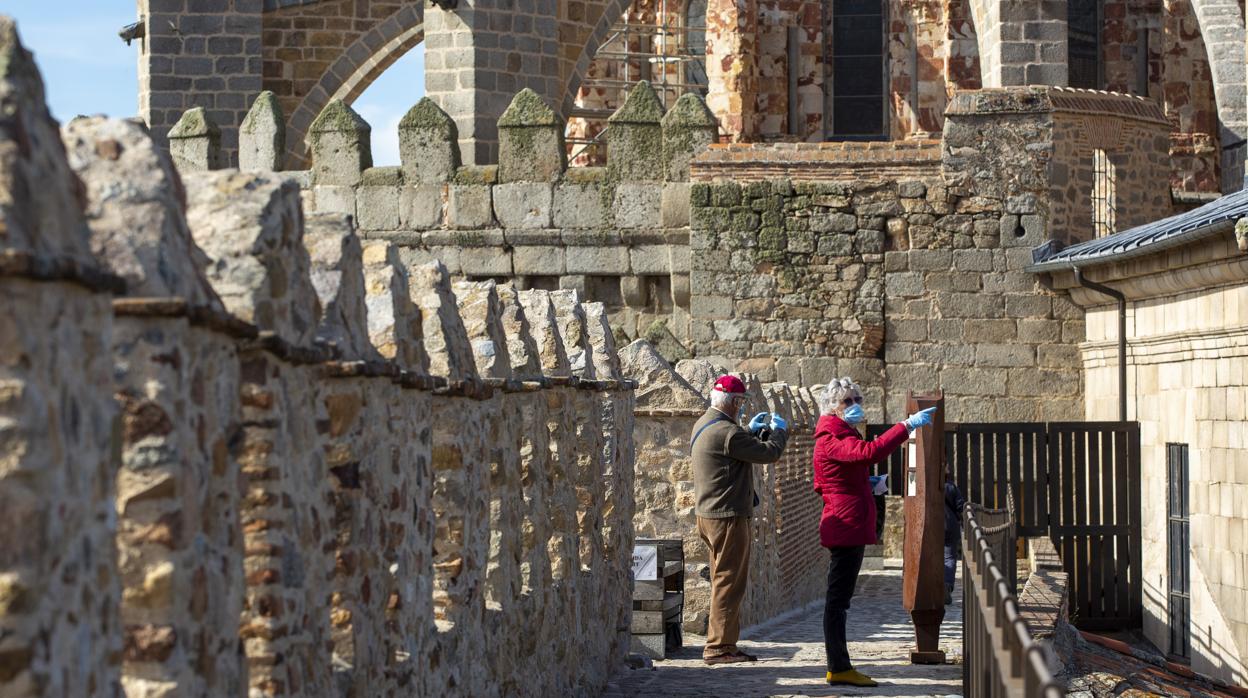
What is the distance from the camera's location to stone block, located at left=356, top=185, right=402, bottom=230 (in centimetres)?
1841

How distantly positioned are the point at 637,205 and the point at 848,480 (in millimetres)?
9009

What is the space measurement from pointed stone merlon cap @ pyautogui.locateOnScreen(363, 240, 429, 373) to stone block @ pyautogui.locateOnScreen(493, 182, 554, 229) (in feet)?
40.4

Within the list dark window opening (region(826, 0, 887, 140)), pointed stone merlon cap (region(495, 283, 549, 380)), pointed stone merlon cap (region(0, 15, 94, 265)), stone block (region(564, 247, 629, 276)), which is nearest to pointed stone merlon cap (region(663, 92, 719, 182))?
stone block (region(564, 247, 629, 276))

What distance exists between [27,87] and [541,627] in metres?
5.05

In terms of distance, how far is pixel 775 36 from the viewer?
88.0 feet

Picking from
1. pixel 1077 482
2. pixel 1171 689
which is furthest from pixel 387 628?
pixel 1077 482

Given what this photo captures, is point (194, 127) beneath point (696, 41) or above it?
beneath

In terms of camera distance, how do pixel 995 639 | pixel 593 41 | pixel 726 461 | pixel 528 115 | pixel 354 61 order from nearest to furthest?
pixel 995 639, pixel 726 461, pixel 528 115, pixel 593 41, pixel 354 61

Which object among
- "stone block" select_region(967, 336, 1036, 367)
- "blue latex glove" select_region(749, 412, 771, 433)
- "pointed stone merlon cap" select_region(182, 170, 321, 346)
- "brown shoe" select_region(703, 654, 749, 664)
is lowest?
"brown shoe" select_region(703, 654, 749, 664)

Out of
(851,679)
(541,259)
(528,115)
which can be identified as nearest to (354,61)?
(528,115)

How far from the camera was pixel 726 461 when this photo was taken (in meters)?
9.70

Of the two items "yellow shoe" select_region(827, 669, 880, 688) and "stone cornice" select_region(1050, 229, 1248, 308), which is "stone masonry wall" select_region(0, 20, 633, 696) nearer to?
"yellow shoe" select_region(827, 669, 880, 688)

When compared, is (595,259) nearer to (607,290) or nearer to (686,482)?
(607,290)

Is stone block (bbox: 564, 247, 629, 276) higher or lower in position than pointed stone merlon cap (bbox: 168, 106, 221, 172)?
lower
